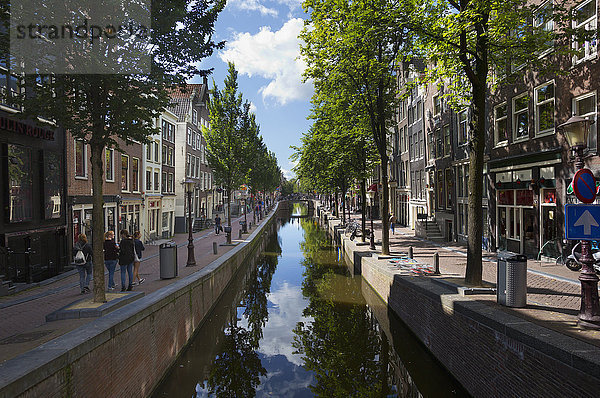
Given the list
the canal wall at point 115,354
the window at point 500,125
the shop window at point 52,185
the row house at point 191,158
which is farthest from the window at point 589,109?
the row house at point 191,158

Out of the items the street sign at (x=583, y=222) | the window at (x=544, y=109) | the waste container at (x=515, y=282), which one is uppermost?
the window at (x=544, y=109)

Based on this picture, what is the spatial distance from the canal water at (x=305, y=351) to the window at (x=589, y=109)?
9.06 metres

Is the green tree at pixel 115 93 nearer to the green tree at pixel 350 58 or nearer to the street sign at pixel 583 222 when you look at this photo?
the green tree at pixel 350 58

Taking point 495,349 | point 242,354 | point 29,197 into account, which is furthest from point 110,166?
point 495,349

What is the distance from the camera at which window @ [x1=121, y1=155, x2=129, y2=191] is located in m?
23.9

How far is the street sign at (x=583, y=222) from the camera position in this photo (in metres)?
6.11

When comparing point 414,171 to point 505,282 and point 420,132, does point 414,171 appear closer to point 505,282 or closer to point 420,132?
point 420,132

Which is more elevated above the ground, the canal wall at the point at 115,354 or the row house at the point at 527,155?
the row house at the point at 527,155

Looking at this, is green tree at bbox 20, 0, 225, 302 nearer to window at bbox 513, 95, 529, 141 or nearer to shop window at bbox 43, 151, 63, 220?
shop window at bbox 43, 151, 63, 220

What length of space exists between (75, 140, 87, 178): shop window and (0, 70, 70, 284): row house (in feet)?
5.39

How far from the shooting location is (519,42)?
9.34 metres

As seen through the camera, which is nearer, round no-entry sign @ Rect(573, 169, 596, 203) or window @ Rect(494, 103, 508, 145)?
round no-entry sign @ Rect(573, 169, 596, 203)

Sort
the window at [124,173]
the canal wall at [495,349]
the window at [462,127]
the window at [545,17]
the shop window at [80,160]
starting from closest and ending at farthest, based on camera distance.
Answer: the canal wall at [495,349]
the window at [545,17]
the shop window at [80,160]
the window at [462,127]
the window at [124,173]

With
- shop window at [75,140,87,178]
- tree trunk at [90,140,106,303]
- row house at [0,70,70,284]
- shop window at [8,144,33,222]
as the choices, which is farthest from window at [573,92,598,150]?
shop window at [75,140,87,178]
